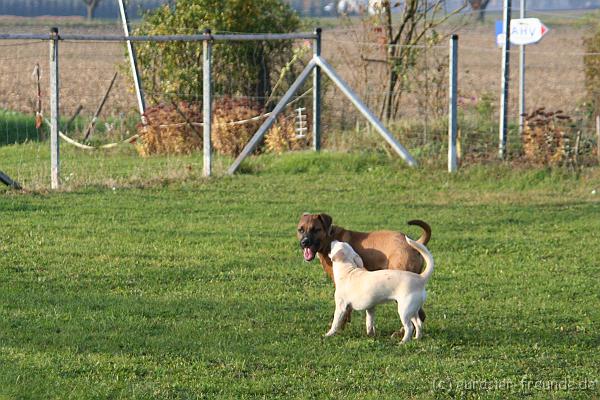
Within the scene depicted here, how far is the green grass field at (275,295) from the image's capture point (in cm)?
666

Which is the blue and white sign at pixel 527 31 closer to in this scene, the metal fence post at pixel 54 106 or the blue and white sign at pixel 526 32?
the blue and white sign at pixel 526 32

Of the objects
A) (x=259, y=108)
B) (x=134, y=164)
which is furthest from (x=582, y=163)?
(x=134, y=164)

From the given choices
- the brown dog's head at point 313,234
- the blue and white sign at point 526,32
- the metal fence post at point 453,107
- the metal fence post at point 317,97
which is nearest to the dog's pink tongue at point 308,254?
the brown dog's head at point 313,234

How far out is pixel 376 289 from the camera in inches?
294

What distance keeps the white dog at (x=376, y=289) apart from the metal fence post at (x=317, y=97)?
370 inches

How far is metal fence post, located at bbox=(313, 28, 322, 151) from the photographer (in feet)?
56.1

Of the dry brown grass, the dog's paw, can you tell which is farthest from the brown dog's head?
the dry brown grass

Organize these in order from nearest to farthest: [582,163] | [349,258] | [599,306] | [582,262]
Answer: [349,258]
[599,306]
[582,262]
[582,163]

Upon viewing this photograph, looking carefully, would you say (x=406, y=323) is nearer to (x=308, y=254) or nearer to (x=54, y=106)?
(x=308, y=254)

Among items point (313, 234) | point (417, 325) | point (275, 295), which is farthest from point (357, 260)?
point (275, 295)

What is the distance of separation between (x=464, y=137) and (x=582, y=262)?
6.46m

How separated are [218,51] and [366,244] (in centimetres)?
1092

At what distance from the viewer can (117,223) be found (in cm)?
1245

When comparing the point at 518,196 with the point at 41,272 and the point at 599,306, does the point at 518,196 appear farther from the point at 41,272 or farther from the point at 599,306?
the point at 41,272
